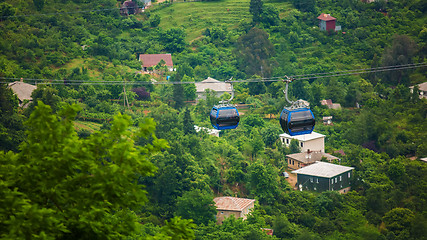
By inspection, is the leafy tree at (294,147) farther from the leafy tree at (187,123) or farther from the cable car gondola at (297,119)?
the cable car gondola at (297,119)

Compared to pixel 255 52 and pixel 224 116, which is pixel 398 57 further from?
Answer: pixel 224 116

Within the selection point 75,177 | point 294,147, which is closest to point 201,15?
point 294,147

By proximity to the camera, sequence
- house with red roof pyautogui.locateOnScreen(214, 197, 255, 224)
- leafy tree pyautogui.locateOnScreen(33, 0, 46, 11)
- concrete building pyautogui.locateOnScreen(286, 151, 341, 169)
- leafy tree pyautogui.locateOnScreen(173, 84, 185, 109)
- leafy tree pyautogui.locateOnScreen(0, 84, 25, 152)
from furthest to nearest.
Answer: leafy tree pyautogui.locateOnScreen(33, 0, 46, 11)
leafy tree pyautogui.locateOnScreen(173, 84, 185, 109)
concrete building pyautogui.locateOnScreen(286, 151, 341, 169)
house with red roof pyautogui.locateOnScreen(214, 197, 255, 224)
leafy tree pyautogui.locateOnScreen(0, 84, 25, 152)

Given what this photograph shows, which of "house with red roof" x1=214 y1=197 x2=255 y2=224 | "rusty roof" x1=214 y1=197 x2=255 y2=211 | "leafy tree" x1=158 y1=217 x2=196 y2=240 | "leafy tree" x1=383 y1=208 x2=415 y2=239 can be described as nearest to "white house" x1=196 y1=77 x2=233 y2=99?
"rusty roof" x1=214 y1=197 x2=255 y2=211

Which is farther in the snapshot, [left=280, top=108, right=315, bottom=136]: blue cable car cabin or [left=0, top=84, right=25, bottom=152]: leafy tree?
[left=0, top=84, right=25, bottom=152]: leafy tree

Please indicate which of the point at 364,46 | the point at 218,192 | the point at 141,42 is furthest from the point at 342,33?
the point at 218,192

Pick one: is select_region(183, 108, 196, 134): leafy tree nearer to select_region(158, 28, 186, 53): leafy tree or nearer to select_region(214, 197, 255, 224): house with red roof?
select_region(214, 197, 255, 224): house with red roof
